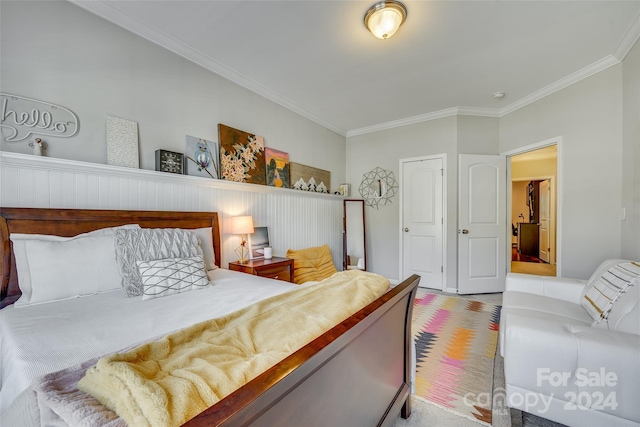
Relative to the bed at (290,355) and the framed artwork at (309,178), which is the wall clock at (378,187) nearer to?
the framed artwork at (309,178)

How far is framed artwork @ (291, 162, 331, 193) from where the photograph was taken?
3745mm

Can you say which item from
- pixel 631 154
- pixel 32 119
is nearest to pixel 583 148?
pixel 631 154

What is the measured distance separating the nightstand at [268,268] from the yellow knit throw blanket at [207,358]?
1.22m

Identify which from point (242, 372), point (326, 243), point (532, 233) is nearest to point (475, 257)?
point (326, 243)

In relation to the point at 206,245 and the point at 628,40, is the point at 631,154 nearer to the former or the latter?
the point at 628,40

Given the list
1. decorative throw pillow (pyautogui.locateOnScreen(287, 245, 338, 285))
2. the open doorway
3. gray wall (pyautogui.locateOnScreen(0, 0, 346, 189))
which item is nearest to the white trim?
gray wall (pyautogui.locateOnScreen(0, 0, 346, 189))

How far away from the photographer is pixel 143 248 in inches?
66.1

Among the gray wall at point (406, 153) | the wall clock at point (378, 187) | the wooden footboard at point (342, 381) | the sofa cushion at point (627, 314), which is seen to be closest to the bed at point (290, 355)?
the wooden footboard at point (342, 381)

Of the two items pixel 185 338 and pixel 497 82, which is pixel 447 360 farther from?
pixel 497 82

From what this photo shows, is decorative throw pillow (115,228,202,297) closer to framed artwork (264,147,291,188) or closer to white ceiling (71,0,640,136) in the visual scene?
framed artwork (264,147,291,188)

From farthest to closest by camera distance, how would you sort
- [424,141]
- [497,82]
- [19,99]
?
[424,141]
[497,82]
[19,99]

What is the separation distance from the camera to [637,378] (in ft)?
3.70

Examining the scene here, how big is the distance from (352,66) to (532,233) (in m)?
7.08

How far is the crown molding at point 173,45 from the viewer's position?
1.93 meters
